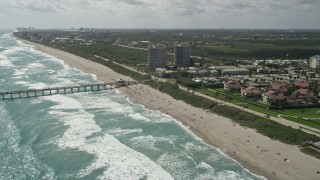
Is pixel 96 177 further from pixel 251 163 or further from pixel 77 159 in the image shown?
pixel 251 163

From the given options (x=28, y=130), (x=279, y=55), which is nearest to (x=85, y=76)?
(x=28, y=130)

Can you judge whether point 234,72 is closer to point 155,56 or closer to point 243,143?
point 155,56

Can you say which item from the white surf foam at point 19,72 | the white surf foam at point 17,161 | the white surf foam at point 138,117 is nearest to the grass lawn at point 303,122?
the white surf foam at point 138,117

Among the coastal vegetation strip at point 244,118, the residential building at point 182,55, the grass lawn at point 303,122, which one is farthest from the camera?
the residential building at point 182,55

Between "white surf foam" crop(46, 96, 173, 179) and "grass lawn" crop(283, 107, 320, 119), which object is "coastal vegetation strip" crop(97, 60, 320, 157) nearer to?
"grass lawn" crop(283, 107, 320, 119)

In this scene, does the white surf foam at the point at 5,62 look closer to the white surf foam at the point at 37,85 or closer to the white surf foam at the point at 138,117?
the white surf foam at the point at 37,85

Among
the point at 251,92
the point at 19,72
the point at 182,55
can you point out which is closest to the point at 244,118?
the point at 251,92

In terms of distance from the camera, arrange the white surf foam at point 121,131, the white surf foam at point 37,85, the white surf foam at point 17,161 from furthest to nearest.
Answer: the white surf foam at point 37,85
the white surf foam at point 121,131
the white surf foam at point 17,161
